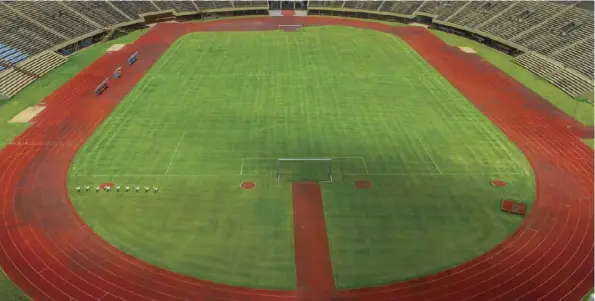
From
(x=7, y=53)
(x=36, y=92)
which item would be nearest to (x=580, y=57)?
(x=36, y=92)

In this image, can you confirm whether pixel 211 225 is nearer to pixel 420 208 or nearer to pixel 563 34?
pixel 420 208

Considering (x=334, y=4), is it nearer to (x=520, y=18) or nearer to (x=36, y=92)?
(x=520, y=18)

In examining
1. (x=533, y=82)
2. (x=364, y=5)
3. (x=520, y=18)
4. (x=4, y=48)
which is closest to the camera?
(x=533, y=82)

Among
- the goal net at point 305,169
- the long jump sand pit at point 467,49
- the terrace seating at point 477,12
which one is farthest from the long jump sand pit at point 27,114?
the terrace seating at point 477,12

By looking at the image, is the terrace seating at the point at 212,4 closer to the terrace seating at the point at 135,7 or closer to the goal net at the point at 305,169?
the terrace seating at the point at 135,7

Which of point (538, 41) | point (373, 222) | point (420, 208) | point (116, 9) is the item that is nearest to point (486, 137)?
point (420, 208)

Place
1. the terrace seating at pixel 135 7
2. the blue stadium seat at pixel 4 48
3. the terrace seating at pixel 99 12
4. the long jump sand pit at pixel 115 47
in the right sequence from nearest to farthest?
the blue stadium seat at pixel 4 48
the long jump sand pit at pixel 115 47
the terrace seating at pixel 99 12
the terrace seating at pixel 135 7

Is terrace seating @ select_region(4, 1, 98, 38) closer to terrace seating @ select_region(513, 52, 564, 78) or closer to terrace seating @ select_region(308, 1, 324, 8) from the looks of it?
terrace seating @ select_region(308, 1, 324, 8)
